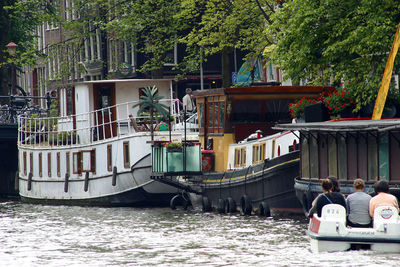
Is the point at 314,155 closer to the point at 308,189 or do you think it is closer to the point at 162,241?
the point at 308,189

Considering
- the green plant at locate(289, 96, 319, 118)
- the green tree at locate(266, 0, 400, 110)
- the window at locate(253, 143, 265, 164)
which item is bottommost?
the window at locate(253, 143, 265, 164)

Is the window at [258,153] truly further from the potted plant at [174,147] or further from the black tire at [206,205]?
the potted plant at [174,147]

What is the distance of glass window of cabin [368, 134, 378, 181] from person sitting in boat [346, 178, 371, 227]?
17.3ft

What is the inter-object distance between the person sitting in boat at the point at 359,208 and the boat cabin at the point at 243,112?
41.6ft

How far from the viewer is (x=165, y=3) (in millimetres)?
47344

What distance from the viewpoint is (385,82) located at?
94.6 feet

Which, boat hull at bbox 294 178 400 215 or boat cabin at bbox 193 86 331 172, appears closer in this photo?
boat hull at bbox 294 178 400 215

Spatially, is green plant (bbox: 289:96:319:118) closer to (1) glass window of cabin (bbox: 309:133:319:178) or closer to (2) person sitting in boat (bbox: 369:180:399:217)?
(1) glass window of cabin (bbox: 309:133:319:178)

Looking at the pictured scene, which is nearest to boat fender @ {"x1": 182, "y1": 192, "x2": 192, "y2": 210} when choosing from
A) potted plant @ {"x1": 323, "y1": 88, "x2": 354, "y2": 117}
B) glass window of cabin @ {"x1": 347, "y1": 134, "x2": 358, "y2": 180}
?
potted plant @ {"x1": 323, "y1": 88, "x2": 354, "y2": 117}

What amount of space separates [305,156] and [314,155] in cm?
52

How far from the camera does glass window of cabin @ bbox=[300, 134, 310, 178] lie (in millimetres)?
27969

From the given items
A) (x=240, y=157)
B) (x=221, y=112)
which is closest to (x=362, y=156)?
(x=240, y=157)

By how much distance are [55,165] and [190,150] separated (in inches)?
A: 365

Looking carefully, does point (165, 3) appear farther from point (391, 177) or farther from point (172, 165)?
point (391, 177)
